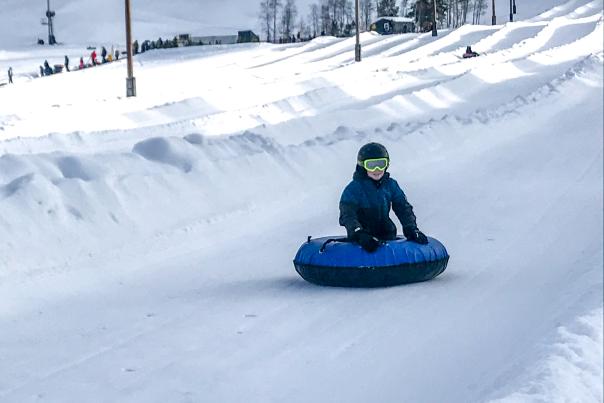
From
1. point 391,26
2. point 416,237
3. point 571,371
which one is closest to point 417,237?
point 416,237

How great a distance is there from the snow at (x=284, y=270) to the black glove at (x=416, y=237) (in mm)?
318

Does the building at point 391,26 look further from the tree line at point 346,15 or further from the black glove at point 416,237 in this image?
the black glove at point 416,237

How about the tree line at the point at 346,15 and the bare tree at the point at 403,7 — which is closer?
the tree line at the point at 346,15

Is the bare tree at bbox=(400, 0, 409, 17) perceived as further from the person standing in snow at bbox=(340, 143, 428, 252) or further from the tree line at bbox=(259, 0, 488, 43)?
the person standing in snow at bbox=(340, 143, 428, 252)

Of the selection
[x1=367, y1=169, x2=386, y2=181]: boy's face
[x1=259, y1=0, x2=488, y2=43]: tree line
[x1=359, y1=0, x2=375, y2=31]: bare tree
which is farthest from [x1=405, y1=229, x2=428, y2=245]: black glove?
[x1=359, y1=0, x2=375, y2=31]: bare tree

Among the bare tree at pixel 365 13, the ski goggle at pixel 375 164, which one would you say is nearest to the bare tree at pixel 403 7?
the bare tree at pixel 365 13

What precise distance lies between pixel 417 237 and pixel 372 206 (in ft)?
1.23

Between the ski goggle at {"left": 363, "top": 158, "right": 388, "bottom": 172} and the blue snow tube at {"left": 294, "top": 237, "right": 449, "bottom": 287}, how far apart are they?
1.62 ft

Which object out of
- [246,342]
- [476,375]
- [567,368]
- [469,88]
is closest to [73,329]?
[246,342]

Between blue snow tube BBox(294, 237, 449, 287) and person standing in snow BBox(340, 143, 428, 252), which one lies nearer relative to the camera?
blue snow tube BBox(294, 237, 449, 287)

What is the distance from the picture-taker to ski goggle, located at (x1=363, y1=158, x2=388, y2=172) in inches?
277

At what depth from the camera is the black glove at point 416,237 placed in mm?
6969

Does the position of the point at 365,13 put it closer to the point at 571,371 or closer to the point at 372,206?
the point at 372,206

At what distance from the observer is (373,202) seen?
713 centimetres
